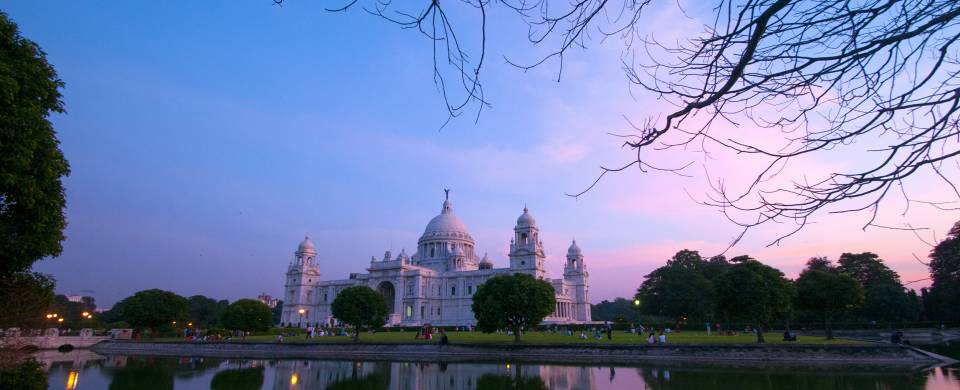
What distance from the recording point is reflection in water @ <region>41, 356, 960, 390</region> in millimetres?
18766

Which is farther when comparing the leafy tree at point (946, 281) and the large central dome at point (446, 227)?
the large central dome at point (446, 227)

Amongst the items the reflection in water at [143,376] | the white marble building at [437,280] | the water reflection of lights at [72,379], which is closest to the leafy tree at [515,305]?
the reflection in water at [143,376]

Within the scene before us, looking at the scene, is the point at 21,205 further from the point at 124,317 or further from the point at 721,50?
the point at 124,317

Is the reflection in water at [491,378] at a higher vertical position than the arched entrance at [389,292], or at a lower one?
lower

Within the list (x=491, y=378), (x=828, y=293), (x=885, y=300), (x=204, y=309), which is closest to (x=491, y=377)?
(x=491, y=378)

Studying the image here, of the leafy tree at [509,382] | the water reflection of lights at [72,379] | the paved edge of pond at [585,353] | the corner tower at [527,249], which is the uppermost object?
the corner tower at [527,249]

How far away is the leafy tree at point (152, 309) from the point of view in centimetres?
4750

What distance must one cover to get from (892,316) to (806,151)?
190 ft

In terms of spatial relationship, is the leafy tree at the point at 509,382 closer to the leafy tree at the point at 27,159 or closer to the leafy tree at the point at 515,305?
the leafy tree at the point at 515,305

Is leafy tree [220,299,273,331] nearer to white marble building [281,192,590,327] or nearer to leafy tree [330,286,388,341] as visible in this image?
leafy tree [330,286,388,341]

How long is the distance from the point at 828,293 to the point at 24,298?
41.0m

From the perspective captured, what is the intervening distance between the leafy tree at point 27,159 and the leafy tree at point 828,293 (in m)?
39.5

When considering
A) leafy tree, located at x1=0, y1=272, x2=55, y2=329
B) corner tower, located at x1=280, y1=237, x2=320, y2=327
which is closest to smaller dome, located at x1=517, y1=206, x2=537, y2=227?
corner tower, located at x1=280, y1=237, x2=320, y2=327

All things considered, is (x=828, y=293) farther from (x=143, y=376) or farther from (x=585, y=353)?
(x=143, y=376)
